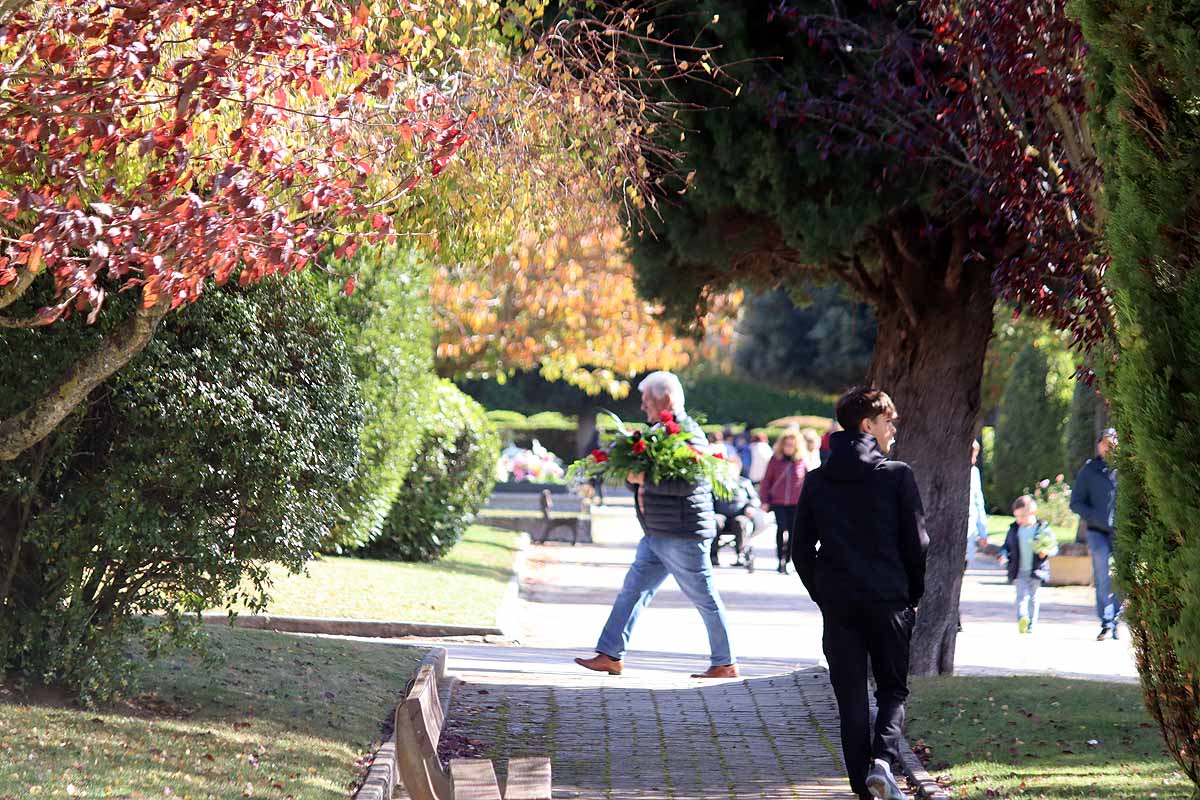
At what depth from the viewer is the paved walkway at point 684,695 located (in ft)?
25.3

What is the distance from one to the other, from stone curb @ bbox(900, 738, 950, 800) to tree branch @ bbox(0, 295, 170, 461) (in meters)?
4.11

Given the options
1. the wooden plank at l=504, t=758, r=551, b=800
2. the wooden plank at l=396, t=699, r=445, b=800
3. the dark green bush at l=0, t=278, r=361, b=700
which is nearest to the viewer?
the wooden plank at l=504, t=758, r=551, b=800

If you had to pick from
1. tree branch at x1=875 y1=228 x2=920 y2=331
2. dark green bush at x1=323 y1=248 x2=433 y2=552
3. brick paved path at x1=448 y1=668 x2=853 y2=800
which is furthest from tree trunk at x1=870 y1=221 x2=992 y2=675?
dark green bush at x1=323 y1=248 x2=433 y2=552

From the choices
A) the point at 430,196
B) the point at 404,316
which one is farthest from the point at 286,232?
the point at 404,316

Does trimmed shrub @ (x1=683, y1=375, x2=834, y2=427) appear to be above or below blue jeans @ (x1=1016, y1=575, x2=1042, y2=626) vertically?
below

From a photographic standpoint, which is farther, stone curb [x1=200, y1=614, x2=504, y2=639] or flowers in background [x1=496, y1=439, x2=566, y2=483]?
flowers in background [x1=496, y1=439, x2=566, y2=483]

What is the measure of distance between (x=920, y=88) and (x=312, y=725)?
5264mm

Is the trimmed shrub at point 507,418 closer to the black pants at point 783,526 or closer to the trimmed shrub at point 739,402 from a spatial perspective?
the trimmed shrub at point 739,402

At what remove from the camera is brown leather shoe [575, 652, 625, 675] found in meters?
10.5

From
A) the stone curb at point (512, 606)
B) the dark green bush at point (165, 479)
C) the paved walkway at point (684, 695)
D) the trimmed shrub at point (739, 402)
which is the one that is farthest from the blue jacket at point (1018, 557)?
the trimmed shrub at point (739, 402)

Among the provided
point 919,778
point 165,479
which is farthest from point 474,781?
point 919,778

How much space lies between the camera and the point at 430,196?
7613 millimetres

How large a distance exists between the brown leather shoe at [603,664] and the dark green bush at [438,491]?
744 centimetres

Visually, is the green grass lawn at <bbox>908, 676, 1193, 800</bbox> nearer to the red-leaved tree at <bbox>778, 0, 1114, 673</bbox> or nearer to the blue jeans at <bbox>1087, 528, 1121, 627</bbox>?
the red-leaved tree at <bbox>778, 0, 1114, 673</bbox>
